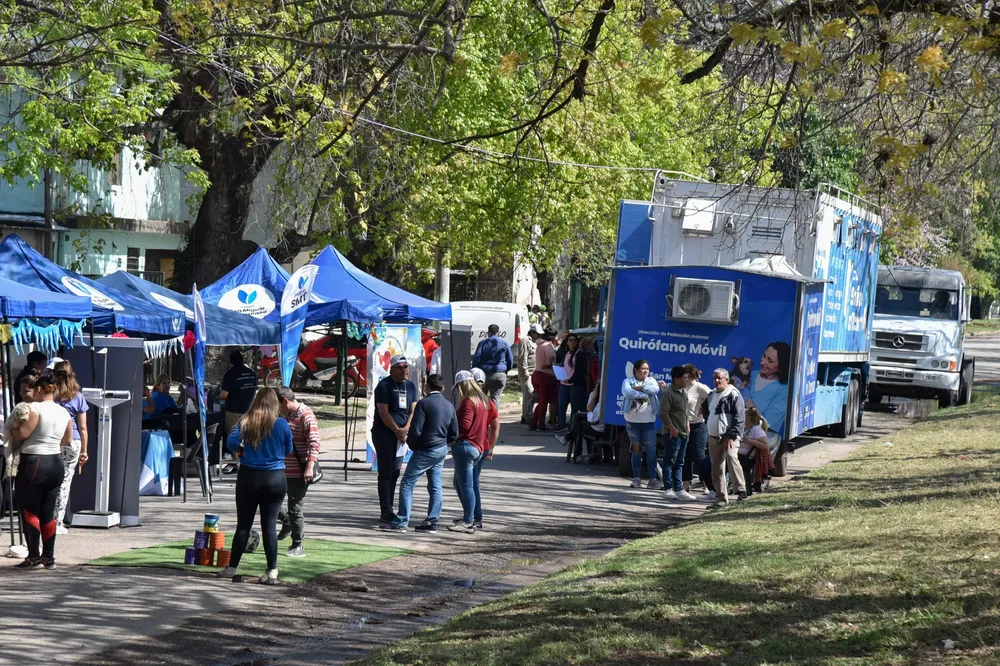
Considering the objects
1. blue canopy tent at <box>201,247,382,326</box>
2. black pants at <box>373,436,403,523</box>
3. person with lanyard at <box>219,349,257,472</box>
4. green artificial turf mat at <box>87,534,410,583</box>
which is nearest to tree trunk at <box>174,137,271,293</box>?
blue canopy tent at <box>201,247,382,326</box>

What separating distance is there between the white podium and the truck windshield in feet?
64.4

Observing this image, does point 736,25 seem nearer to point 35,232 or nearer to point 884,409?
point 884,409

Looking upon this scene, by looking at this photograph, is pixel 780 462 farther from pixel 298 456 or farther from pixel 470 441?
pixel 298 456

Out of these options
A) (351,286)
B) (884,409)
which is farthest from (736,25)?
(884,409)

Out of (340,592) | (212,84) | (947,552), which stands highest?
(212,84)

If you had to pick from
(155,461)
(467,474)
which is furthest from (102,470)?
(467,474)

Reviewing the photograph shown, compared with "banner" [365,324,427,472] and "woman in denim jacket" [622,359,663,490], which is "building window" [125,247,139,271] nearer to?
"banner" [365,324,427,472]

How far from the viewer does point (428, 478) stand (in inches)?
524

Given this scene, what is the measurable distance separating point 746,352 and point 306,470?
7.96 meters

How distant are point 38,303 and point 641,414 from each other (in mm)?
7961

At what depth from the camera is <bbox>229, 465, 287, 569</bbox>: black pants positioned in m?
9.96

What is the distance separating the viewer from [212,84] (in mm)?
21922

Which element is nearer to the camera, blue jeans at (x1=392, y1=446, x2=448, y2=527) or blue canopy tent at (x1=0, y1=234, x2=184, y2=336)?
blue jeans at (x1=392, y1=446, x2=448, y2=527)

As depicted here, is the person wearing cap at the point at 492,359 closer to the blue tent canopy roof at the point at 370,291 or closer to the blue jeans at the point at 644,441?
the blue tent canopy roof at the point at 370,291
